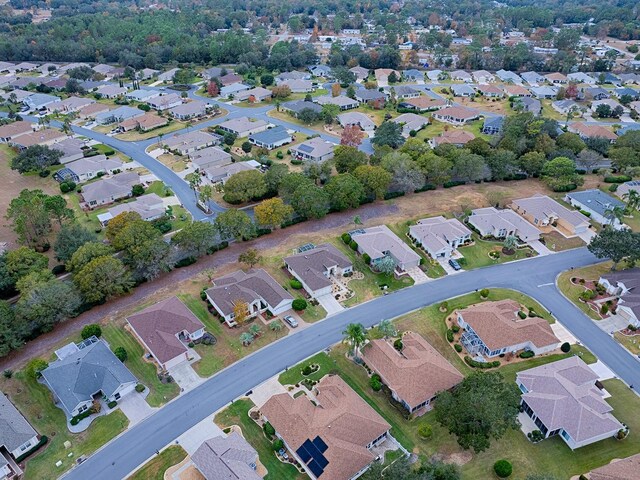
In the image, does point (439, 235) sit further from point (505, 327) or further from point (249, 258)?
point (249, 258)

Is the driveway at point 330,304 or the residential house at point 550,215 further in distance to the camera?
the residential house at point 550,215

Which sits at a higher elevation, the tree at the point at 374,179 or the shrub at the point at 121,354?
the tree at the point at 374,179

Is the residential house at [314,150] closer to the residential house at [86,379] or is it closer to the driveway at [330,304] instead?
the driveway at [330,304]

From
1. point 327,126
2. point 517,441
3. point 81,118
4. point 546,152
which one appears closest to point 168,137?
point 81,118

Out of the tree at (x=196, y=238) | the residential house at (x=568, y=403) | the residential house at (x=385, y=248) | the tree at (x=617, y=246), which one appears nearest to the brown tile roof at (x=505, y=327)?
the residential house at (x=568, y=403)

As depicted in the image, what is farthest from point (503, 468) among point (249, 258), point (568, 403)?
point (249, 258)

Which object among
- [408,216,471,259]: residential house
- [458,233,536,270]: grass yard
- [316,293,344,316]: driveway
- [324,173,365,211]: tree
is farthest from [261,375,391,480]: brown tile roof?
[324,173,365,211]: tree
